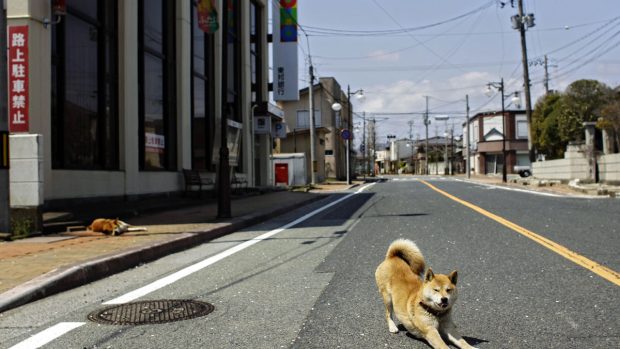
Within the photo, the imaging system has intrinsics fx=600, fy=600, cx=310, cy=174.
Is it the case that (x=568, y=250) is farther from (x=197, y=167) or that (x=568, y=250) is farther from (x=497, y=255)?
(x=197, y=167)

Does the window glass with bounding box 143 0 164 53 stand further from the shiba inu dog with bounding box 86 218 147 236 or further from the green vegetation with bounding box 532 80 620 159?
the green vegetation with bounding box 532 80 620 159

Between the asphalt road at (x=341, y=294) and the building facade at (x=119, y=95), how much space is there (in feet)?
15.7

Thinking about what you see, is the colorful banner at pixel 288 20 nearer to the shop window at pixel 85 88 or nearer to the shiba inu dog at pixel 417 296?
the shop window at pixel 85 88

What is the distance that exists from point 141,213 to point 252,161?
16.4m

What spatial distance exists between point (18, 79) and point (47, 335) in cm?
834

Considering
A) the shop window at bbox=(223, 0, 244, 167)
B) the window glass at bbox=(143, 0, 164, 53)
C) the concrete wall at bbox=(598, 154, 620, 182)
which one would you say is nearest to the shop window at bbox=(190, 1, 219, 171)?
the window glass at bbox=(143, 0, 164, 53)

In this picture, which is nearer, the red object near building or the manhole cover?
the manhole cover

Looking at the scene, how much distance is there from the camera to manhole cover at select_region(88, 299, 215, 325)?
5.29 m

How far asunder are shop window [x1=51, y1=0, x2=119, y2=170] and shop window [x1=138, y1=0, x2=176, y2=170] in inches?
78.8

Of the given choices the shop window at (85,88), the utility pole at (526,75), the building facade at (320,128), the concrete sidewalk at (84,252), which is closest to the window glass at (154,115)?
the shop window at (85,88)

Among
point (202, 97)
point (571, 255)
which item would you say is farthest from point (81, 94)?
point (571, 255)

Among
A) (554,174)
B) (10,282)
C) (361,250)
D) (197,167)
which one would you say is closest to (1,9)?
(10,282)

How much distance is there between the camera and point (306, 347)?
4.42 metres

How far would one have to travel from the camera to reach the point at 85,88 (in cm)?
1515
